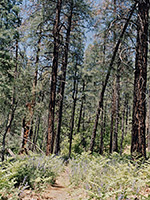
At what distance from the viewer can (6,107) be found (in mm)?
5816

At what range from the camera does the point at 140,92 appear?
19.5 ft

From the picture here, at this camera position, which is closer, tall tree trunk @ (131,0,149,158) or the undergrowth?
the undergrowth

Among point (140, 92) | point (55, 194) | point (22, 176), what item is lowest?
point (55, 194)

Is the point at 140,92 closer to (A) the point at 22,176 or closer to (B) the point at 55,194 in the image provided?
(B) the point at 55,194

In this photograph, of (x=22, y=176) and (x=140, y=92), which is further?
(x=140, y=92)

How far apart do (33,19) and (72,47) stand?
4.10 metres

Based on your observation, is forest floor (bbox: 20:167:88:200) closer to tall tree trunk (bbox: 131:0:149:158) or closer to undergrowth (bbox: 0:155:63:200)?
undergrowth (bbox: 0:155:63:200)

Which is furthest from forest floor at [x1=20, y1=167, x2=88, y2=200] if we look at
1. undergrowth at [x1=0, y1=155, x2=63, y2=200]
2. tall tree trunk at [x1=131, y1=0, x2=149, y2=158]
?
tall tree trunk at [x1=131, y1=0, x2=149, y2=158]

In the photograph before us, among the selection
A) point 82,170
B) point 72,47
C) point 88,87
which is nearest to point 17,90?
point 82,170

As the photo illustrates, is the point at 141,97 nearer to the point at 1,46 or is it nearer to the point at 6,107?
the point at 6,107

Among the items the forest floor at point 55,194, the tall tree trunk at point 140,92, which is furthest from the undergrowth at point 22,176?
the tall tree trunk at point 140,92

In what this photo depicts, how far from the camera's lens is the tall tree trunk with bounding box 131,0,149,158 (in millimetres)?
5777

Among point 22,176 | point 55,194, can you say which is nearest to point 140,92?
point 55,194

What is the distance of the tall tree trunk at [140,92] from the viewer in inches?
227
